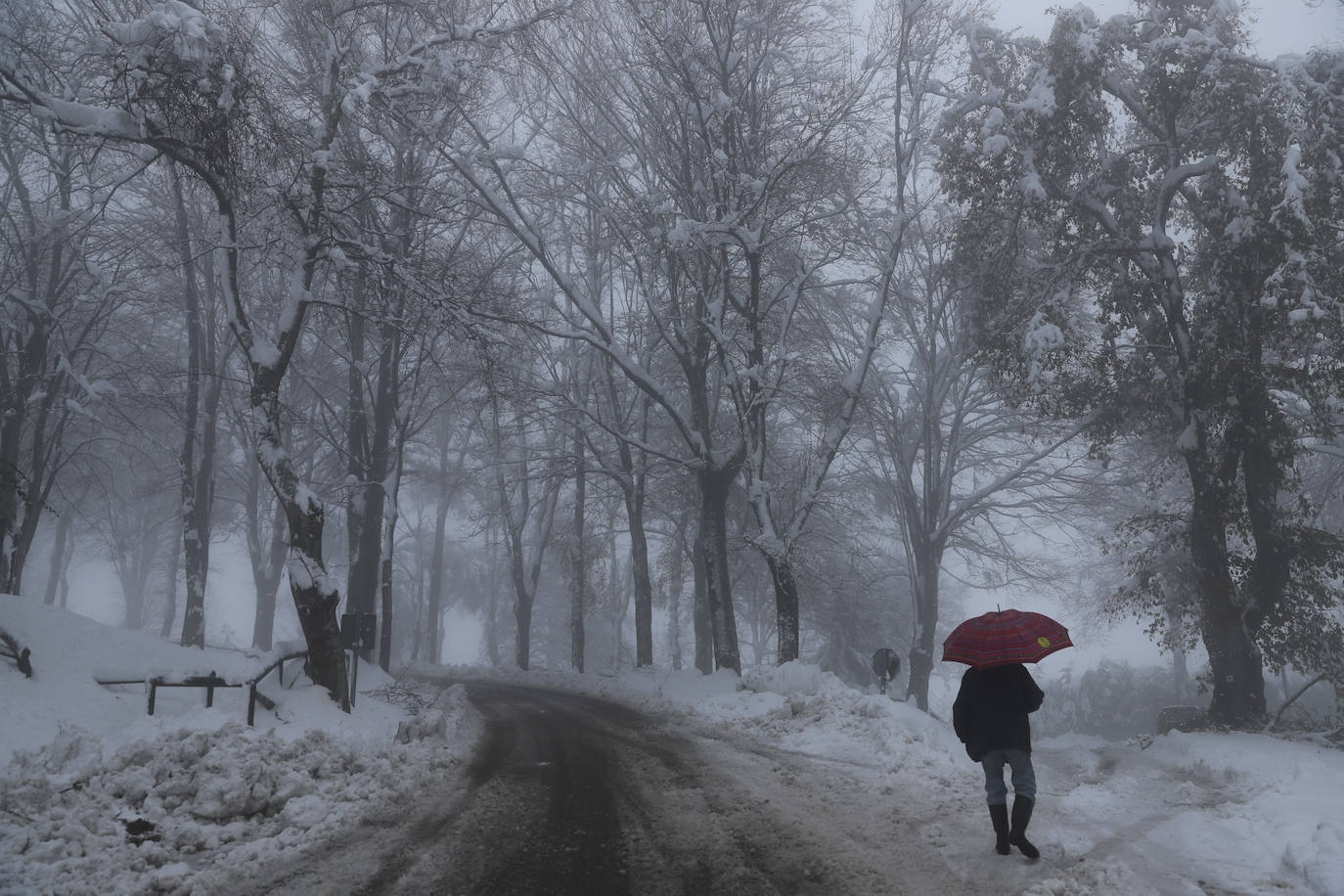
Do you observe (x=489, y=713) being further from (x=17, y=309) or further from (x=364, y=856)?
(x=17, y=309)

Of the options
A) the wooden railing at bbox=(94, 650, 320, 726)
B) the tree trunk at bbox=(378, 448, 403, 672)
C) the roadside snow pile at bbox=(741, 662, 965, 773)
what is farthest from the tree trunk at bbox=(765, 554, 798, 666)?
the tree trunk at bbox=(378, 448, 403, 672)

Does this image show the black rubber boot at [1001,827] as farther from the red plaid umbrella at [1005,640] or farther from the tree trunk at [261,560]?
the tree trunk at [261,560]

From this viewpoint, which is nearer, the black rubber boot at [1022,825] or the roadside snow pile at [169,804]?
the roadside snow pile at [169,804]

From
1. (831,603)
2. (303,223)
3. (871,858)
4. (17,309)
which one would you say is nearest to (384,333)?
(303,223)

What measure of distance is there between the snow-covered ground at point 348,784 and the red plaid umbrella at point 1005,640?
136cm

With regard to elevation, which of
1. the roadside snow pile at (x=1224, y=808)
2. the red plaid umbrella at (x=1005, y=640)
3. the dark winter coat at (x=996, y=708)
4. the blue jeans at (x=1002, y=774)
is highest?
the red plaid umbrella at (x=1005, y=640)

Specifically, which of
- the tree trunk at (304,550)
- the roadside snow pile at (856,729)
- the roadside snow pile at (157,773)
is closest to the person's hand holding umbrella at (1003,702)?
the roadside snow pile at (856,729)

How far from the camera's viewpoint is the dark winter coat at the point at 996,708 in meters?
5.85

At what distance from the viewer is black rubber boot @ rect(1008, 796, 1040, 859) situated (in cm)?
568

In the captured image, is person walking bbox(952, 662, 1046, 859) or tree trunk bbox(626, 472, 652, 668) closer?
person walking bbox(952, 662, 1046, 859)

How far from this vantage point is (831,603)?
102ft

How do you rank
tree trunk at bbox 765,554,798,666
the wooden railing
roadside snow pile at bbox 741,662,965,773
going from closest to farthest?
1. the wooden railing
2. roadside snow pile at bbox 741,662,965,773
3. tree trunk at bbox 765,554,798,666

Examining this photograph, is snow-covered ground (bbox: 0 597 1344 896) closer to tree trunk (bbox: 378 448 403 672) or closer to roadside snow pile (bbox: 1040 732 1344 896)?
roadside snow pile (bbox: 1040 732 1344 896)

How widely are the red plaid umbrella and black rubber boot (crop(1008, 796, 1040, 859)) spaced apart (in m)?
0.93
